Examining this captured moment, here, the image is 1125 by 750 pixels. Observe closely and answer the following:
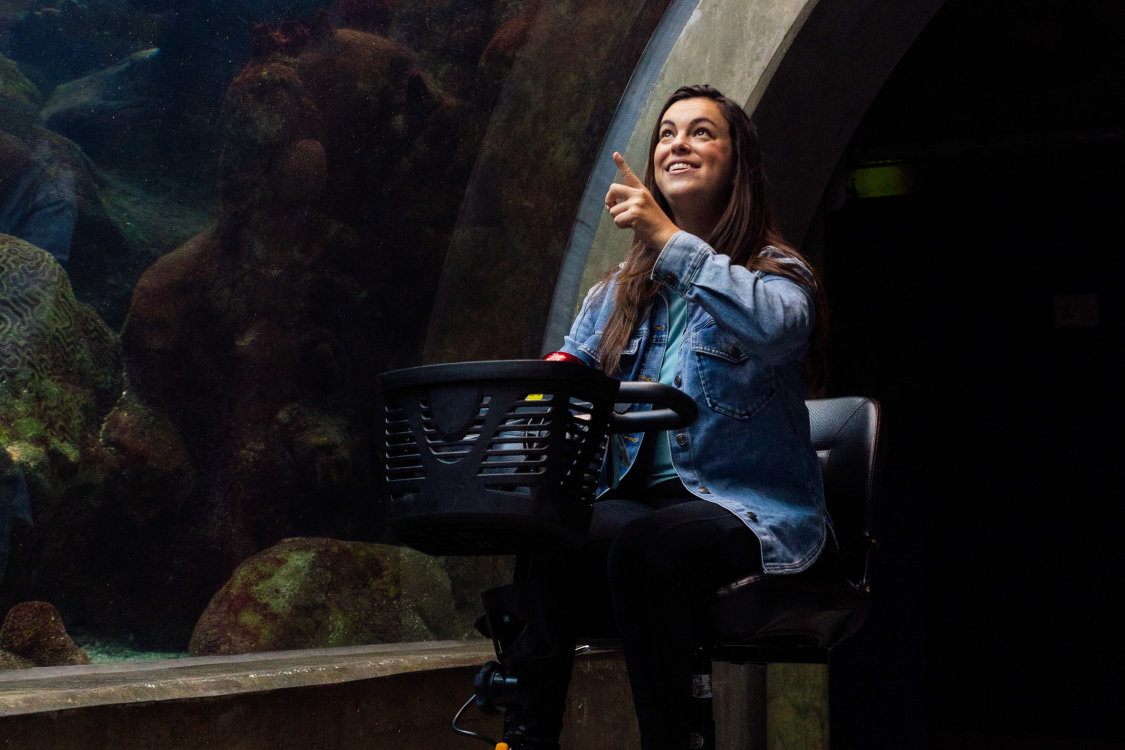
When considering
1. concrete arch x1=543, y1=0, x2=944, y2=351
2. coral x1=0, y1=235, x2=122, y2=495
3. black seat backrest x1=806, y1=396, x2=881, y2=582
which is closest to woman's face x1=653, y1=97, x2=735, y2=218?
black seat backrest x1=806, y1=396, x2=881, y2=582

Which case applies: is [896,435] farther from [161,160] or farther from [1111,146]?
[161,160]

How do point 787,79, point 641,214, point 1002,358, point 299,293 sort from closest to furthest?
point 641,214 < point 787,79 < point 299,293 < point 1002,358

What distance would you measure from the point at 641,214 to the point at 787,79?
2139 millimetres

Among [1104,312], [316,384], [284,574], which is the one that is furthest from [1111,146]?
[284,574]

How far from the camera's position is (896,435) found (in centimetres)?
622

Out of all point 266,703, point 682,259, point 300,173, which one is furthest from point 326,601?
point 682,259

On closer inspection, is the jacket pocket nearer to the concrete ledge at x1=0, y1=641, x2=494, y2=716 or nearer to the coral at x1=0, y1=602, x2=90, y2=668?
the concrete ledge at x1=0, y1=641, x2=494, y2=716

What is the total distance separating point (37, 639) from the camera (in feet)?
9.43

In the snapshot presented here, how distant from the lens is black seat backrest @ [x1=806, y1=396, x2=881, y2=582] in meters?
1.68

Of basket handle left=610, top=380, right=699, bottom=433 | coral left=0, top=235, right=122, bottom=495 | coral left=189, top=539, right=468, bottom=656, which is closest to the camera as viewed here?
basket handle left=610, top=380, right=699, bottom=433

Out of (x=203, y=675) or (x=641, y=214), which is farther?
(x=203, y=675)

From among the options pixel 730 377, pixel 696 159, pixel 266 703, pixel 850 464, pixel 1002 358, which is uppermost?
pixel 1002 358

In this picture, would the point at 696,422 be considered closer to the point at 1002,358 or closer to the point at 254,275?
the point at 254,275

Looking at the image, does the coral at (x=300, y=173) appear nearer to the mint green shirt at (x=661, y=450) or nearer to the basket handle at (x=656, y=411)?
the mint green shirt at (x=661, y=450)
